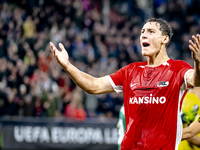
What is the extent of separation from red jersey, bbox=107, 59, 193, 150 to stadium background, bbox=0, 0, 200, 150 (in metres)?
6.91

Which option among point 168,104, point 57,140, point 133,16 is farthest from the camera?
point 133,16

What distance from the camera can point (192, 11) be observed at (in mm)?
16344

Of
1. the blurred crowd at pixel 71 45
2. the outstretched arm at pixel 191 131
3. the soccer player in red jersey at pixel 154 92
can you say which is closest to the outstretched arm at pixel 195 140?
the outstretched arm at pixel 191 131

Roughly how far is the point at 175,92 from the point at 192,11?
45.3ft

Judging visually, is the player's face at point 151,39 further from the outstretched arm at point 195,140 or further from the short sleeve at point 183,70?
the outstretched arm at point 195,140

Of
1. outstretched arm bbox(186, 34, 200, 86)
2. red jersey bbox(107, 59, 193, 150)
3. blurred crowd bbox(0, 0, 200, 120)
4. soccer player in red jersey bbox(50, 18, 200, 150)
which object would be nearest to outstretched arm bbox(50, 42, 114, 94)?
soccer player in red jersey bbox(50, 18, 200, 150)

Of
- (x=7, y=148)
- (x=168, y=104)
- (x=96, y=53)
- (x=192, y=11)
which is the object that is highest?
(x=192, y=11)

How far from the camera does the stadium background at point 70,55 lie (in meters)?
10.6

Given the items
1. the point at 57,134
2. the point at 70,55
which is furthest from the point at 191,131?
the point at 70,55

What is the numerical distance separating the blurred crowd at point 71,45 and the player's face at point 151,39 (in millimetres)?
7936

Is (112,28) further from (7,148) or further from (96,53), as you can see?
(7,148)

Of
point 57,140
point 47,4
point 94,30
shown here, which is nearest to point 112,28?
point 94,30

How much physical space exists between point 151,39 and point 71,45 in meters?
10.9

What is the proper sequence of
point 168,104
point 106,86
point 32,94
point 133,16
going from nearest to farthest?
point 168,104
point 106,86
point 32,94
point 133,16
